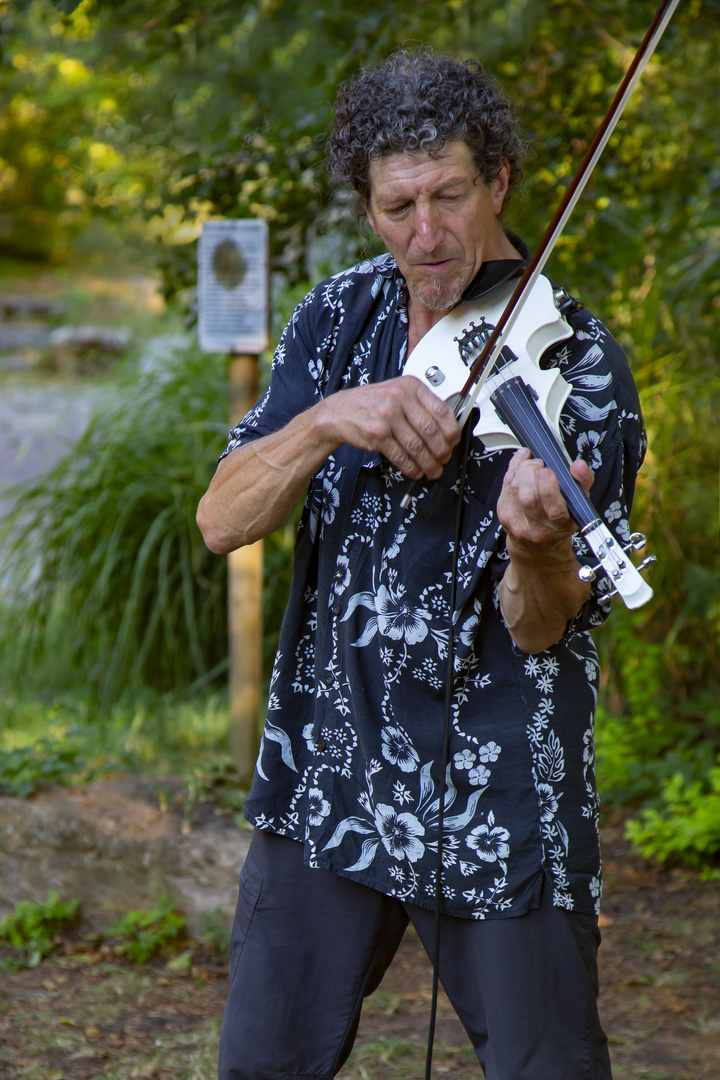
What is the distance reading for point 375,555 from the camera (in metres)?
1.62

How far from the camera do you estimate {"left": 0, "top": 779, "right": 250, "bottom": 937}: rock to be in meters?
3.09

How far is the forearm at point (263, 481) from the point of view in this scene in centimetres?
152

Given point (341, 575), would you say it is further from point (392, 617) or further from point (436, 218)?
point (436, 218)

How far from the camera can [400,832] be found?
1.60 meters

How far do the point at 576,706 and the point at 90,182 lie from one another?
4.24 metres

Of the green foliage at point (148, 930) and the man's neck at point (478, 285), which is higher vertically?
the man's neck at point (478, 285)

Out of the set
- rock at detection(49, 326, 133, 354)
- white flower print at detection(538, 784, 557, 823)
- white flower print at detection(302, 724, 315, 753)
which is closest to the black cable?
white flower print at detection(538, 784, 557, 823)

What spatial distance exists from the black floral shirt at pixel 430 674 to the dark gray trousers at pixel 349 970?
0.15 feet

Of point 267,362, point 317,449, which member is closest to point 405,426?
point 317,449

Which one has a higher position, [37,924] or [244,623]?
[244,623]

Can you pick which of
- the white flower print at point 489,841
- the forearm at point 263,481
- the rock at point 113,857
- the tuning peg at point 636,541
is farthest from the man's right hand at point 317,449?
the rock at point 113,857

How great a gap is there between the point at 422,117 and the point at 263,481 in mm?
550

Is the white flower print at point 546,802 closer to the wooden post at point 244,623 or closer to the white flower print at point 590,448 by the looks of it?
the white flower print at point 590,448

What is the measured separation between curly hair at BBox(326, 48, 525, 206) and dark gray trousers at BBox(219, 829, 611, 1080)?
1030mm
